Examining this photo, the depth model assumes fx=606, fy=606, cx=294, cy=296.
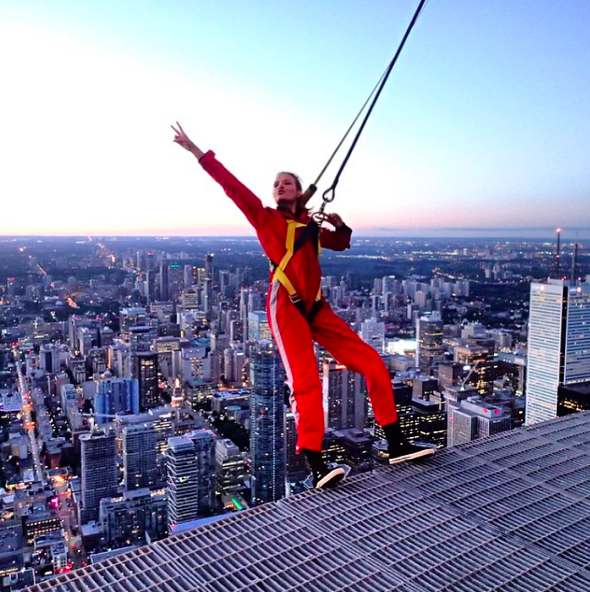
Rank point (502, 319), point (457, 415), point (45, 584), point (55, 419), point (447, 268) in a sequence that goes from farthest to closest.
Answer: point (447, 268)
point (502, 319)
point (55, 419)
point (457, 415)
point (45, 584)

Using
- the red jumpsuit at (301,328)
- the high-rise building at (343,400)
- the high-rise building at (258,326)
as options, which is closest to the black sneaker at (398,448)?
the red jumpsuit at (301,328)

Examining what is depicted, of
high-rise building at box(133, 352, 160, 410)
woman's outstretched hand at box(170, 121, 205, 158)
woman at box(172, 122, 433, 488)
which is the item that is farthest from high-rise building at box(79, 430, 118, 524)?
woman's outstretched hand at box(170, 121, 205, 158)

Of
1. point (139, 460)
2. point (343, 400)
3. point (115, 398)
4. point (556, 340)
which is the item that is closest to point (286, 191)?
point (139, 460)

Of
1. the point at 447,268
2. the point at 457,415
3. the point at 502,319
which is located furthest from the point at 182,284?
the point at 457,415

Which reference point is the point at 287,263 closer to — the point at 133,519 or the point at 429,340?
the point at 133,519

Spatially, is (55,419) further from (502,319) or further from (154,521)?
(502,319)

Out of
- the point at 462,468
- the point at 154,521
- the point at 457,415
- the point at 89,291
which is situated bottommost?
the point at 154,521
